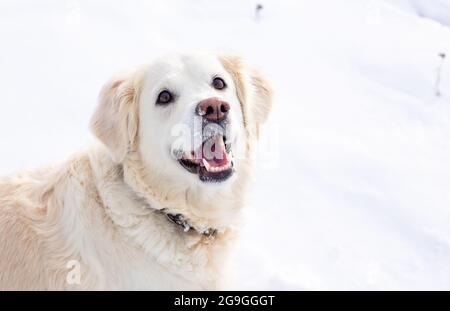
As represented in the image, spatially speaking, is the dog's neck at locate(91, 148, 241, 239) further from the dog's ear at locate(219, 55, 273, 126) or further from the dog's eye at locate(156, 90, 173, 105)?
the dog's ear at locate(219, 55, 273, 126)

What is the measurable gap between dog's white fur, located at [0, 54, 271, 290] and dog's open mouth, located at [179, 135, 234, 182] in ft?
0.13

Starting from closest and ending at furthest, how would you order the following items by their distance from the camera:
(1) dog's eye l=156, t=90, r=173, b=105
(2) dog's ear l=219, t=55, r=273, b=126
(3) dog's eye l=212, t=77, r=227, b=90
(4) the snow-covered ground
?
(1) dog's eye l=156, t=90, r=173, b=105
(3) dog's eye l=212, t=77, r=227, b=90
(2) dog's ear l=219, t=55, r=273, b=126
(4) the snow-covered ground

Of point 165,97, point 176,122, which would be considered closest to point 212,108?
point 176,122

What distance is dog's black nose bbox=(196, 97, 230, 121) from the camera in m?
2.71

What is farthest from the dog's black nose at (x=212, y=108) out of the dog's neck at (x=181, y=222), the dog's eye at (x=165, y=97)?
the dog's neck at (x=181, y=222)

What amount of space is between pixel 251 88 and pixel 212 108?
63 centimetres

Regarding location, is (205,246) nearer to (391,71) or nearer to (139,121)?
(139,121)

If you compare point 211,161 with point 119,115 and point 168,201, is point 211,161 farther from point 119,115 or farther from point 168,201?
point 119,115

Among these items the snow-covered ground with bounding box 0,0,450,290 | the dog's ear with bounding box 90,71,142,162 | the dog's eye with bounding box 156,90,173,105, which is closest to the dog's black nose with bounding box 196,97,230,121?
the dog's eye with bounding box 156,90,173,105

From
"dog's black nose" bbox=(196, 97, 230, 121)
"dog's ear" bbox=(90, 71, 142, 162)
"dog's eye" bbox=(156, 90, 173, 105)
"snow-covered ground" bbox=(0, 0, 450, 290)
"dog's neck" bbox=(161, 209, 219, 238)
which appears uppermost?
"dog's black nose" bbox=(196, 97, 230, 121)

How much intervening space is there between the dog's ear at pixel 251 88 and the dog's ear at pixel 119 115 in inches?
21.3

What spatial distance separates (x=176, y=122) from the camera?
2863mm

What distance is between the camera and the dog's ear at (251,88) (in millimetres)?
3232
